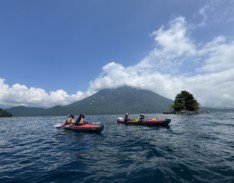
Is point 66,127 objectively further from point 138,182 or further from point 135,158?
point 138,182

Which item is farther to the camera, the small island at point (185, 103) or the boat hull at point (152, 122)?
the small island at point (185, 103)

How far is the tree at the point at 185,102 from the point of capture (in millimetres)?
128625

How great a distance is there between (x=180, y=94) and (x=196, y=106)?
1271 cm

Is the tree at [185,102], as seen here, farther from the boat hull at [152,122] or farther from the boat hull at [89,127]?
the boat hull at [89,127]

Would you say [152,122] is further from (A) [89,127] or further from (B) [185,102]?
(B) [185,102]

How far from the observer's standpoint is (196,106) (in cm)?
12838

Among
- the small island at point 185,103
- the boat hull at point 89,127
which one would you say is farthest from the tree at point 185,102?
the boat hull at point 89,127

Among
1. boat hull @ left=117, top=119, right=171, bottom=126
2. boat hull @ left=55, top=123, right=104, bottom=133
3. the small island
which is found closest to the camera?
boat hull @ left=55, top=123, right=104, bottom=133

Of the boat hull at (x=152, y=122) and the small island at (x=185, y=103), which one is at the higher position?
the small island at (x=185, y=103)

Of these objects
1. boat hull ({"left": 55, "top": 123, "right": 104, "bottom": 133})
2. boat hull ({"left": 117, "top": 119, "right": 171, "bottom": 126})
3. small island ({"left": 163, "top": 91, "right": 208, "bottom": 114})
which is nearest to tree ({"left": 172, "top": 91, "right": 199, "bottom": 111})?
small island ({"left": 163, "top": 91, "right": 208, "bottom": 114})

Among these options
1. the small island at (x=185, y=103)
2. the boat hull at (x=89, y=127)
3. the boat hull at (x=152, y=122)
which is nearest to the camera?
the boat hull at (x=89, y=127)

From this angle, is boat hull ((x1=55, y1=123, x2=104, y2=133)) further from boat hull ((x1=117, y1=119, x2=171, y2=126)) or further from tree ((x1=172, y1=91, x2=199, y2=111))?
tree ((x1=172, y1=91, x2=199, y2=111))

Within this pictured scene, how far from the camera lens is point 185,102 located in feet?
433

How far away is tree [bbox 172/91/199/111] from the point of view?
422 ft
